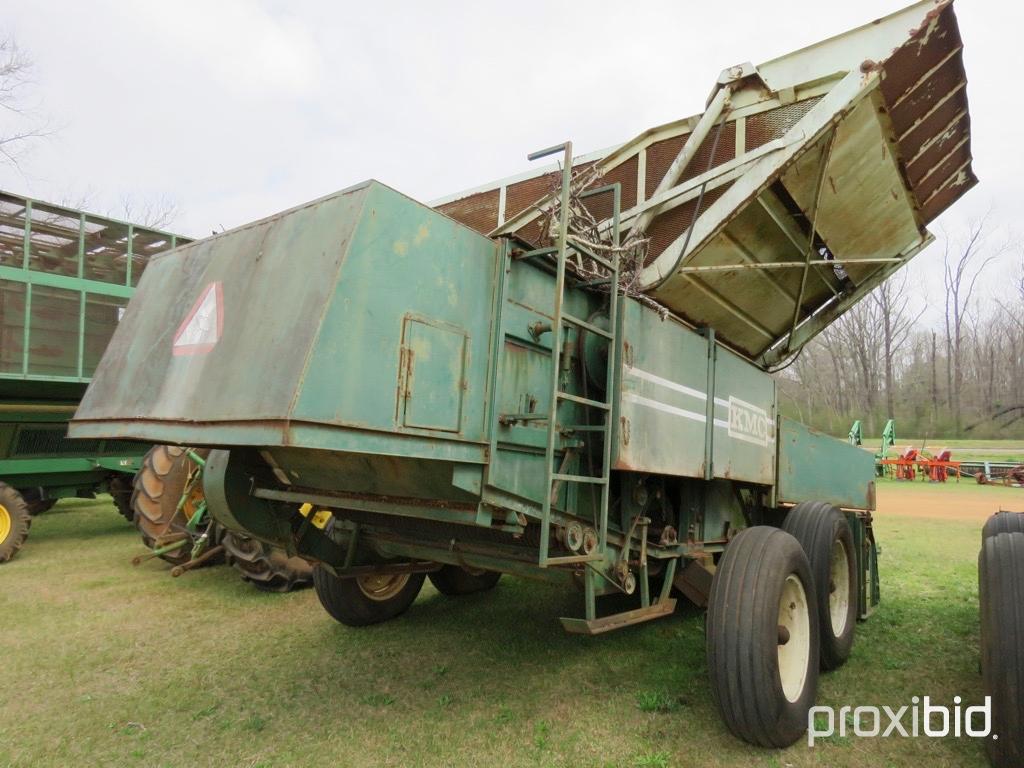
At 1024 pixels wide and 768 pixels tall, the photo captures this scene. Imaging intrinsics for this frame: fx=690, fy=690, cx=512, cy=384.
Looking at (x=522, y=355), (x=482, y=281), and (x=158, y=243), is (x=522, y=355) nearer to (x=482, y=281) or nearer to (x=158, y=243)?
(x=482, y=281)

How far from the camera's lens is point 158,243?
33.2 ft

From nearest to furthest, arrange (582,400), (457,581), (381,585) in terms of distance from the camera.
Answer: (582,400)
(381,585)
(457,581)

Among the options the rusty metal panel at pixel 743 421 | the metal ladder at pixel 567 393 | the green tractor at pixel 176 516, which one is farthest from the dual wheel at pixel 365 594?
the rusty metal panel at pixel 743 421

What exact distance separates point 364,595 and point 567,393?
9.11 feet

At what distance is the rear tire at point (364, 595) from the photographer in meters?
5.21

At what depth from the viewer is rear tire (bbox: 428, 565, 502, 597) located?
6258mm

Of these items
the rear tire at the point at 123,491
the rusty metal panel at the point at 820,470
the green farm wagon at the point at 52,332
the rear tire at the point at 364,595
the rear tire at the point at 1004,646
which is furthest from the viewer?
the rear tire at the point at 123,491

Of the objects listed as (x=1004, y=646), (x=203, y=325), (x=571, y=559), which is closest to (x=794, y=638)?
(x=1004, y=646)

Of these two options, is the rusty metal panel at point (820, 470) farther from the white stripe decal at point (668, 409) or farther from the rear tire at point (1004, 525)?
the rear tire at point (1004, 525)

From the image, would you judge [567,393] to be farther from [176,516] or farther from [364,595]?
[176,516]

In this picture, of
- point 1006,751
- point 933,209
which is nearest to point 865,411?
point 933,209

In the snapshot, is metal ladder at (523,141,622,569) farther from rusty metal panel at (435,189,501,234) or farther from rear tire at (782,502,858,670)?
rear tire at (782,502,858,670)

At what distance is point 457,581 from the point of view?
6305mm

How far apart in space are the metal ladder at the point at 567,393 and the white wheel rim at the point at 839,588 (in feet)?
7.61
